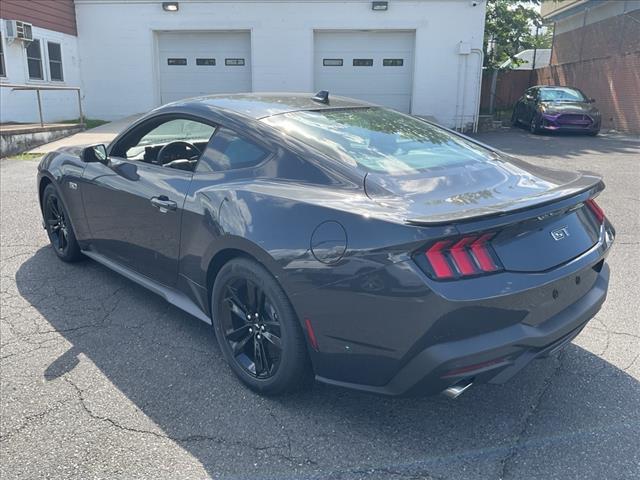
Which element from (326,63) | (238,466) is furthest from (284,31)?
(238,466)

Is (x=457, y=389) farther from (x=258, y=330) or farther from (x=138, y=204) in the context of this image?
(x=138, y=204)


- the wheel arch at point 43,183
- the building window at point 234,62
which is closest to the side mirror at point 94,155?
the wheel arch at point 43,183

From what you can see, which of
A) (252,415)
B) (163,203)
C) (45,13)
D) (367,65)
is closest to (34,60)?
(45,13)

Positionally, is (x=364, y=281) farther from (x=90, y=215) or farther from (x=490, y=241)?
(x=90, y=215)

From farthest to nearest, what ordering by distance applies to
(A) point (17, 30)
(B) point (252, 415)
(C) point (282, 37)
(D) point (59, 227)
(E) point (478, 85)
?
(E) point (478, 85) < (C) point (282, 37) < (A) point (17, 30) < (D) point (59, 227) < (B) point (252, 415)

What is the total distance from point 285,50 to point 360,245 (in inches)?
604

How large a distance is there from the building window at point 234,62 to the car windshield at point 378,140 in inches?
561

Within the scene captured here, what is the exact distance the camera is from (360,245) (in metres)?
2.37

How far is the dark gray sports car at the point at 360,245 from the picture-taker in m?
2.29

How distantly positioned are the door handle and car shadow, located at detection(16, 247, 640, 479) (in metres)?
0.86

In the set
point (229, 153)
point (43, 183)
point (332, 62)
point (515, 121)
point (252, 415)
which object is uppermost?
point (332, 62)

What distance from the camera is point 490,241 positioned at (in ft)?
7.69

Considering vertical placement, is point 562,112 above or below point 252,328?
above

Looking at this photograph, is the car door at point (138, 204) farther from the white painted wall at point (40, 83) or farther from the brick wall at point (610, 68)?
the brick wall at point (610, 68)
